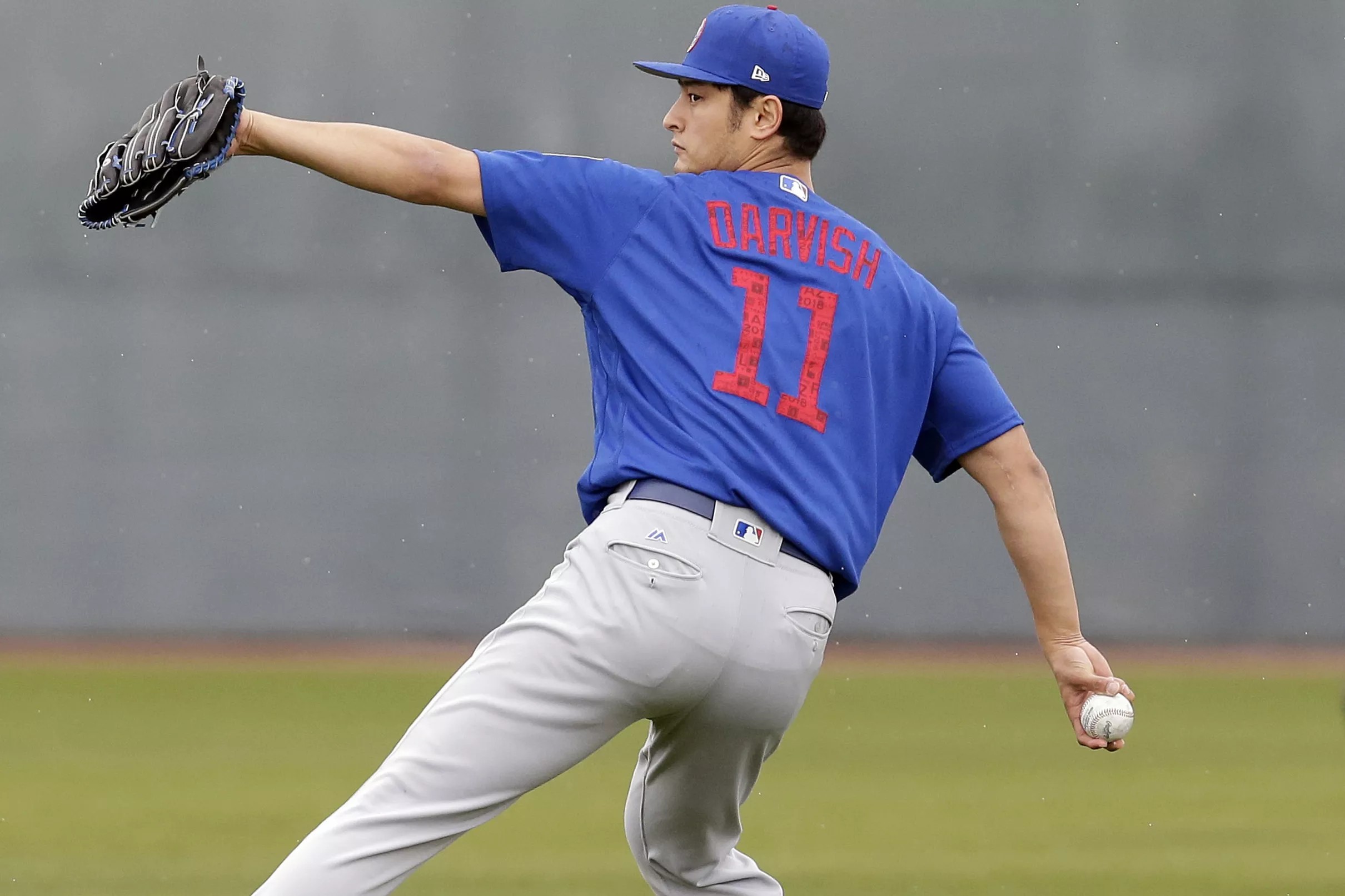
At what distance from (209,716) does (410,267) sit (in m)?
3.61

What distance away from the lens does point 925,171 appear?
36.6ft

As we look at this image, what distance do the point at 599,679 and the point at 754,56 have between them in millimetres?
1213

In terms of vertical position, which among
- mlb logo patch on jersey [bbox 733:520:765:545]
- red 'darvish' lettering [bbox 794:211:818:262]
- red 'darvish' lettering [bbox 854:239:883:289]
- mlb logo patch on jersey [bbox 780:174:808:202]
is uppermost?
mlb logo patch on jersey [bbox 780:174:808:202]

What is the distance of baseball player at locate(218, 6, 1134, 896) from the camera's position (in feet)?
9.25

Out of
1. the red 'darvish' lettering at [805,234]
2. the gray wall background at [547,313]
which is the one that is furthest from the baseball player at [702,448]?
the gray wall background at [547,313]

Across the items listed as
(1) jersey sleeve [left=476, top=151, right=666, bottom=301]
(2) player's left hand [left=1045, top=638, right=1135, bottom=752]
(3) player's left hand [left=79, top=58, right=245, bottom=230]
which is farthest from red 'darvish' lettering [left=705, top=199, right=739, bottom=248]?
(2) player's left hand [left=1045, top=638, right=1135, bottom=752]

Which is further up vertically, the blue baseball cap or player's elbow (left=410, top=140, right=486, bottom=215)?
the blue baseball cap

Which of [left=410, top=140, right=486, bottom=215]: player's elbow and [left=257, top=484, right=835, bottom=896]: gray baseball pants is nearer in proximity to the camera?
[left=257, top=484, right=835, bottom=896]: gray baseball pants

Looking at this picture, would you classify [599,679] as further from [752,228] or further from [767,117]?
[767,117]

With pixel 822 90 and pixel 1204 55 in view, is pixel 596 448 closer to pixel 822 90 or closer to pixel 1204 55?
pixel 822 90

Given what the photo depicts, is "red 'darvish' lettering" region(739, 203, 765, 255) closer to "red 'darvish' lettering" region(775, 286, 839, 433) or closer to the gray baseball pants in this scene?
"red 'darvish' lettering" region(775, 286, 839, 433)

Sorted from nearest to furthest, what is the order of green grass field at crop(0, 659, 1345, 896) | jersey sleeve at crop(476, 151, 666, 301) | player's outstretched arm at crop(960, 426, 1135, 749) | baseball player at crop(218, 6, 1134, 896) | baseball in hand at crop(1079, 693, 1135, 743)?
baseball player at crop(218, 6, 1134, 896)
jersey sleeve at crop(476, 151, 666, 301)
baseball in hand at crop(1079, 693, 1135, 743)
player's outstretched arm at crop(960, 426, 1135, 749)
green grass field at crop(0, 659, 1345, 896)

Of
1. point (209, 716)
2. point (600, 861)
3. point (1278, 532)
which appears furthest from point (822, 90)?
point (1278, 532)

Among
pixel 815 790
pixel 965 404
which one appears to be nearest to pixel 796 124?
pixel 965 404
